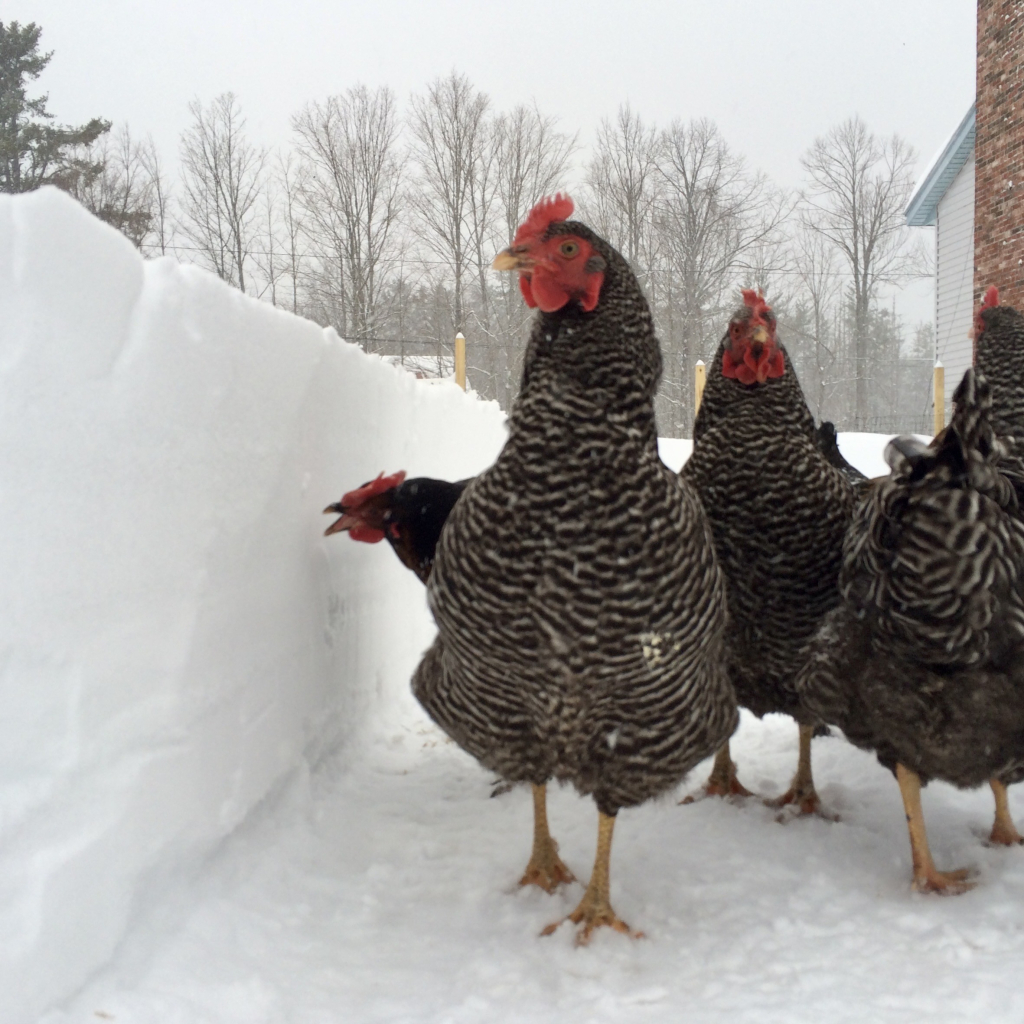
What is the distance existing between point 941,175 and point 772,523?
18.7m

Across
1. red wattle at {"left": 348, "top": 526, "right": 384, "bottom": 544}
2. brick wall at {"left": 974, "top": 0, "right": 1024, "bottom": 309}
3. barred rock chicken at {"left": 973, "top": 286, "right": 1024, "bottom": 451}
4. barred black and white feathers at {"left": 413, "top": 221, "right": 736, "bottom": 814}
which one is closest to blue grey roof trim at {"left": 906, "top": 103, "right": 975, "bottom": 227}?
brick wall at {"left": 974, "top": 0, "right": 1024, "bottom": 309}

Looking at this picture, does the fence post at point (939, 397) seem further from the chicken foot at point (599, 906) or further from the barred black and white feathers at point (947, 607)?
the chicken foot at point (599, 906)

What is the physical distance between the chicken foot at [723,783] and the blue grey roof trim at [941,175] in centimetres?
1756

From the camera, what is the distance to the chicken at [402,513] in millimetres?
3078

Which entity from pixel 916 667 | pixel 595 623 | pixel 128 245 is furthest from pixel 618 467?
pixel 128 245

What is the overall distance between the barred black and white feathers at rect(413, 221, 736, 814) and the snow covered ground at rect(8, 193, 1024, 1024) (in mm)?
550

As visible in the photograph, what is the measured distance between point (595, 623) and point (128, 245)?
144 cm

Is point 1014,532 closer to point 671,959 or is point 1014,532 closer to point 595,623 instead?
point 595,623

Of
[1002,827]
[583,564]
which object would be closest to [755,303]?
[583,564]

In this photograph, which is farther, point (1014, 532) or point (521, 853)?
point (521, 853)

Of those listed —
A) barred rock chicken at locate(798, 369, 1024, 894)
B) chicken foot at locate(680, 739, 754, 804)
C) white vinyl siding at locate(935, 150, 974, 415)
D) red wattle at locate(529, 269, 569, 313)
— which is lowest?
chicken foot at locate(680, 739, 754, 804)

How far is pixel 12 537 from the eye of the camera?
1477 mm

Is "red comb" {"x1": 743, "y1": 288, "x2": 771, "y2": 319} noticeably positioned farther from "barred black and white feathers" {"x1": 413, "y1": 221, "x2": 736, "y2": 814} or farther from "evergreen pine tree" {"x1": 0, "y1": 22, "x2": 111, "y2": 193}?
"evergreen pine tree" {"x1": 0, "y1": 22, "x2": 111, "y2": 193}

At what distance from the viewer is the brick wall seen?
11773 millimetres
